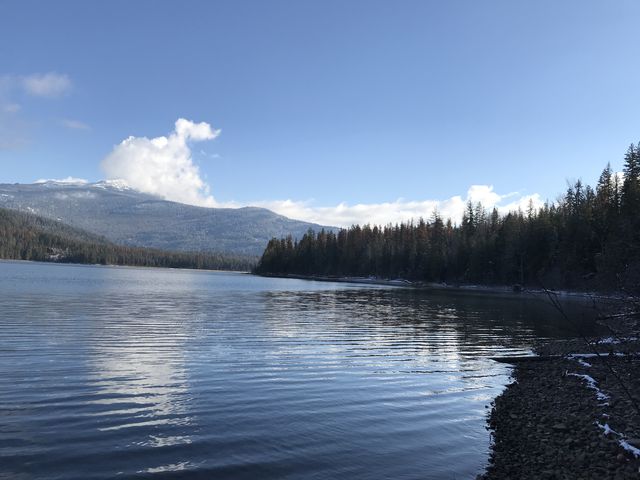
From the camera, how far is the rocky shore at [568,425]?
11992mm

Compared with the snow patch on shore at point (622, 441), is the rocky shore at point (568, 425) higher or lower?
lower

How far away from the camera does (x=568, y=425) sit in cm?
1550

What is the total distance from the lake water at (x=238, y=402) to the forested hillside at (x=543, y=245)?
152 ft

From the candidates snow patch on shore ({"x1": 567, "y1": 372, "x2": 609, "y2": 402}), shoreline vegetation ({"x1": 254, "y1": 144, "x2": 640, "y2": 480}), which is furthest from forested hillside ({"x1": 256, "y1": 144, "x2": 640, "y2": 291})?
snow patch on shore ({"x1": 567, "y1": 372, "x2": 609, "y2": 402})

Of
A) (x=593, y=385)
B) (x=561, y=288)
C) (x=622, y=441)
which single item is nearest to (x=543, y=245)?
(x=561, y=288)

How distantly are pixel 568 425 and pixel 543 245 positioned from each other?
385 ft

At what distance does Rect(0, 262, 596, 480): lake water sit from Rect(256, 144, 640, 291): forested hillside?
4640 centimetres

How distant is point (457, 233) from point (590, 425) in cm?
16040

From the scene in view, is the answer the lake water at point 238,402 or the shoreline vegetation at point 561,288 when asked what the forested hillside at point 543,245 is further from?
the lake water at point 238,402

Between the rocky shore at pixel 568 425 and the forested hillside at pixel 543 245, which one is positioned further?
the forested hillside at pixel 543 245

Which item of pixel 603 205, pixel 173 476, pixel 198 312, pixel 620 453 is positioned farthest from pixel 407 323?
pixel 603 205

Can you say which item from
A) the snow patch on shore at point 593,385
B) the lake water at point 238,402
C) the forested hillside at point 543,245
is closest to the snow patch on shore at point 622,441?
the snow patch on shore at point 593,385

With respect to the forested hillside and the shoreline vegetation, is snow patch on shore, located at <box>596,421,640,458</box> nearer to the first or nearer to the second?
the shoreline vegetation

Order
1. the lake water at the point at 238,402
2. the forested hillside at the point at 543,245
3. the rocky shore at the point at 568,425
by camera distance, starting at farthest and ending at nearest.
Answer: the forested hillside at the point at 543,245
the lake water at the point at 238,402
the rocky shore at the point at 568,425
